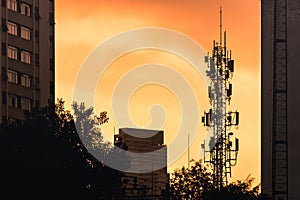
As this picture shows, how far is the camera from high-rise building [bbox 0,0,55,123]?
11138 centimetres

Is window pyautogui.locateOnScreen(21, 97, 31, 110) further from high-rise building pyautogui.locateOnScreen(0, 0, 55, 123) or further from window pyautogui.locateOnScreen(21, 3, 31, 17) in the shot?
window pyautogui.locateOnScreen(21, 3, 31, 17)

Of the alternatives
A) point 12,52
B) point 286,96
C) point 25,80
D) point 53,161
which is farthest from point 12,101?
point 53,161

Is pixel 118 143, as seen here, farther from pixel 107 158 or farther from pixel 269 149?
pixel 269 149

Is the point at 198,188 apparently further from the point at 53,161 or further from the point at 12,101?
the point at 12,101

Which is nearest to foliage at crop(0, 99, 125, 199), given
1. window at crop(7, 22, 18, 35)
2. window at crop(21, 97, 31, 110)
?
window at crop(7, 22, 18, 35)

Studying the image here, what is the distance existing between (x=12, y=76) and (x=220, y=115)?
30.1m

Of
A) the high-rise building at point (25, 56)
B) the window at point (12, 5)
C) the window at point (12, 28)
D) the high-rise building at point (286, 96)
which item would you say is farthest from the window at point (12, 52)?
the high-rise building at point (286, 96)

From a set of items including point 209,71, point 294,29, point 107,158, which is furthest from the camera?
point 294,29

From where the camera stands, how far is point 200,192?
259 feet

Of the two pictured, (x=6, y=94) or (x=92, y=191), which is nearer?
(x=92, y=191)

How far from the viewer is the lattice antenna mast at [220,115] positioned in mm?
85688

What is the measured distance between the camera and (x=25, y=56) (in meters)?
115

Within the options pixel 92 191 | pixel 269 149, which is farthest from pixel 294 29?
pixel 92 191

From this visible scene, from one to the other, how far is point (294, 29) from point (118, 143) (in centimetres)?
7151
